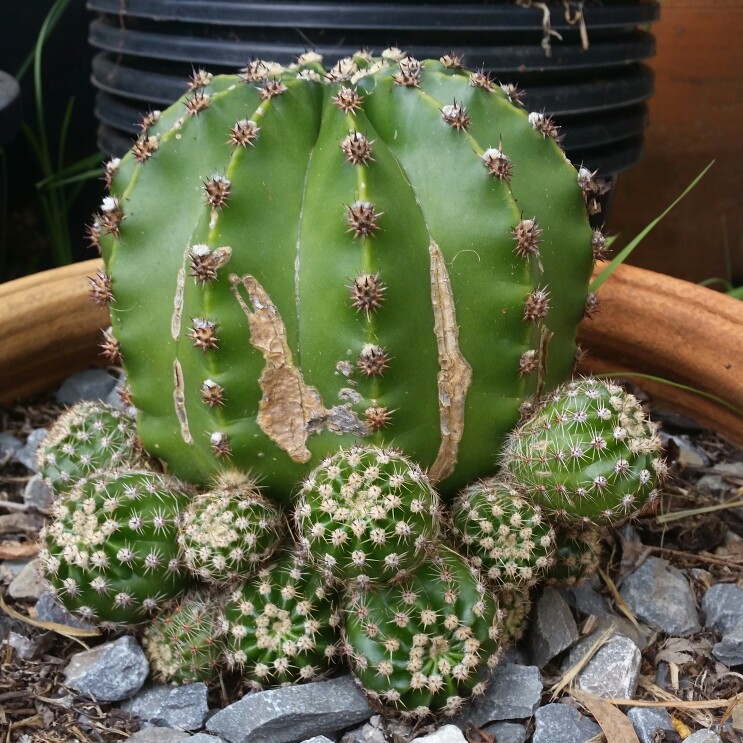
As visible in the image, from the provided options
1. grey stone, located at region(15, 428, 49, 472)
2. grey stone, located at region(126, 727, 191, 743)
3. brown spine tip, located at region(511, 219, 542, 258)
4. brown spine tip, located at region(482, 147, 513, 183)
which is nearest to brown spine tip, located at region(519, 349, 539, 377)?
brown spine tip, located at region(511, 219, 542, 258)

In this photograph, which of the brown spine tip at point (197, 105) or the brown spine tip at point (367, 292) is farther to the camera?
the brown spine tip at point (197, 105)

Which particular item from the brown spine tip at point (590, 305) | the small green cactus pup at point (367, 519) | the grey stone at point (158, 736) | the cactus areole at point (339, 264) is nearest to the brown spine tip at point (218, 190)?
the cactus areole at point (339, 264)

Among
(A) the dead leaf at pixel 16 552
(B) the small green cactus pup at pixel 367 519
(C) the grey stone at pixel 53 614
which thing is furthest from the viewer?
(A) the dead leaf at pixel 16 552

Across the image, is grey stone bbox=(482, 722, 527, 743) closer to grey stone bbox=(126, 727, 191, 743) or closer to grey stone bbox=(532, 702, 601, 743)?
grey stone bbox=(532, 702, 601, 743)

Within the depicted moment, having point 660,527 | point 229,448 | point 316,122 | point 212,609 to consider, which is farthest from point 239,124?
point 660,527

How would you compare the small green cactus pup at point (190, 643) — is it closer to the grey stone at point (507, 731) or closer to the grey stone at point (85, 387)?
the grey stone at point (507, 731)

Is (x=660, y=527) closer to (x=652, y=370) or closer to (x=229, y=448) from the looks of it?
(x=652, y=370)

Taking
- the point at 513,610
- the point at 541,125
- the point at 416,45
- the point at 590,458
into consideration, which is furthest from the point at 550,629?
the point at 416,45
